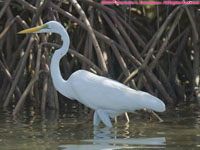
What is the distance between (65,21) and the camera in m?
11.3

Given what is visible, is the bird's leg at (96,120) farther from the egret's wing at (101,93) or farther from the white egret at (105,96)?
the egret's wing at (101,93)

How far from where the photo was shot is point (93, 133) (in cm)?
695

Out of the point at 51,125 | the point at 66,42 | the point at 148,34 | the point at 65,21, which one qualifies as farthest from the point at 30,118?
the point at 148,34

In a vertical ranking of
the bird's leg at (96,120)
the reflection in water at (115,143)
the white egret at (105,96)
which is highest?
the white egret at (105,96)

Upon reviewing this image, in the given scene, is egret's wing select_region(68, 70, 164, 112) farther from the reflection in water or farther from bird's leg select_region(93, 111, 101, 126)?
the reflection in water

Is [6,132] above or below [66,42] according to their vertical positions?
below

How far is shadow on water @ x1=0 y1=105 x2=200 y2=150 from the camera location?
588cm

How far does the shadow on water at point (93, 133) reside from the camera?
231 inches

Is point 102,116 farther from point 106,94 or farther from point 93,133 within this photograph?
point 93,133

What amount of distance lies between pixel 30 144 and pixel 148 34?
6.43 m

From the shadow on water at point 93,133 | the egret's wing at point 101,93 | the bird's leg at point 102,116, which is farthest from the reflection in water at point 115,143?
the egret's wing at point 101,93

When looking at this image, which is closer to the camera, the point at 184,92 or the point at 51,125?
the point at 51,125

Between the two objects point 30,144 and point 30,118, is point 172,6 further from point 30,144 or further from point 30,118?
point 30,144

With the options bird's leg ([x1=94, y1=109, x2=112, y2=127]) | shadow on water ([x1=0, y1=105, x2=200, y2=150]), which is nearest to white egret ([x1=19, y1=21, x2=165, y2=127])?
bird's leg ([x1=94, y1=109, x2=112, y2=127])
